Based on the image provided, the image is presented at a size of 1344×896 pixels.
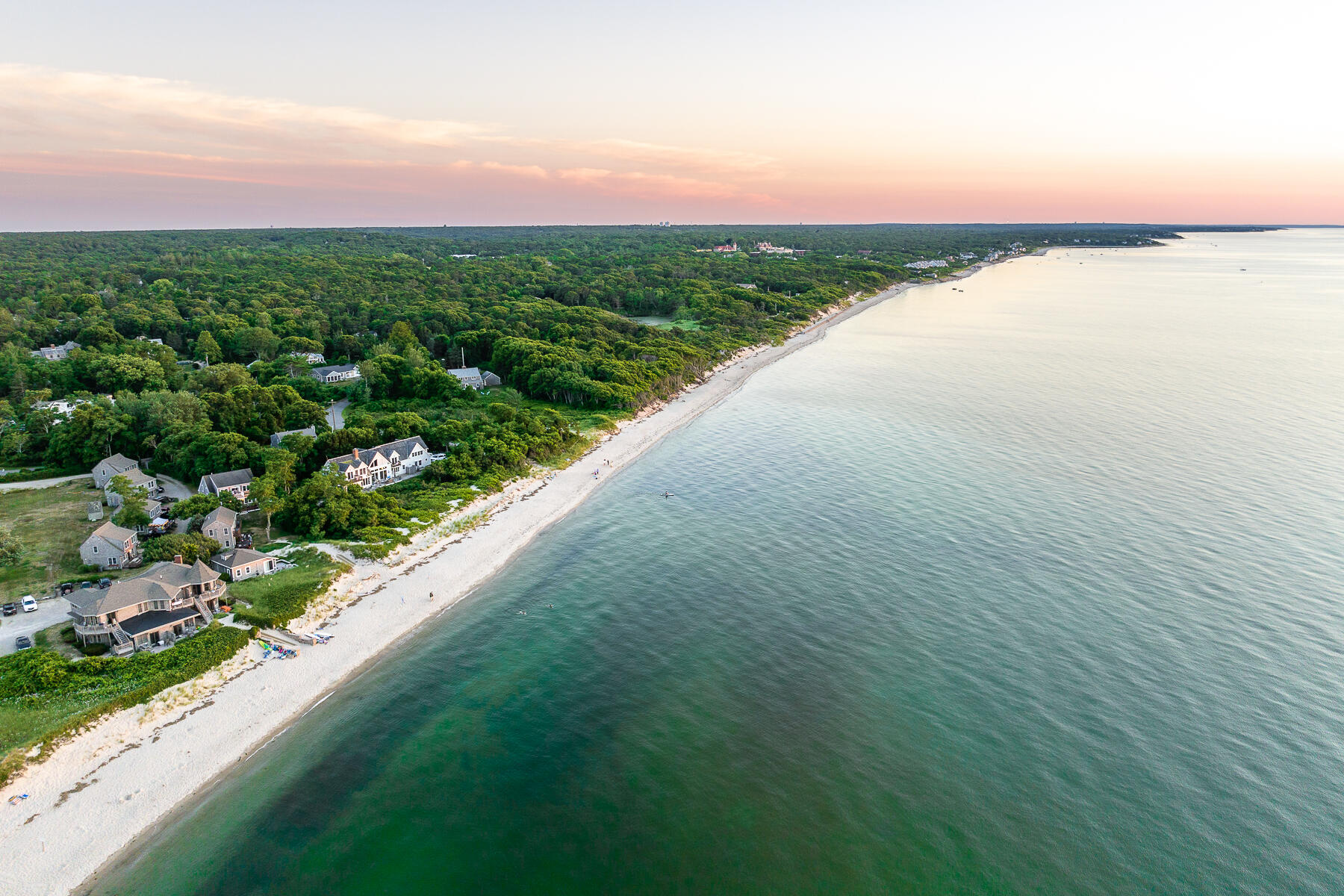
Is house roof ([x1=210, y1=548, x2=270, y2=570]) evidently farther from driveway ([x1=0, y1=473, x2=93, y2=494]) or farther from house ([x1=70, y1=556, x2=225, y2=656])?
driveway ([x1=0, y1=473, x2=93, y2=494])

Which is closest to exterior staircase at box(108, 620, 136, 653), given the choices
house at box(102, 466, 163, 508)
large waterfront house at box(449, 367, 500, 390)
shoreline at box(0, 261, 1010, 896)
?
shoreline at box(0, 261, 1010, 896)

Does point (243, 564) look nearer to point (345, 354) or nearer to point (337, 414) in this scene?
point (337, 414)

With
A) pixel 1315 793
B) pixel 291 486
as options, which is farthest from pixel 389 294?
pixel 1315 793

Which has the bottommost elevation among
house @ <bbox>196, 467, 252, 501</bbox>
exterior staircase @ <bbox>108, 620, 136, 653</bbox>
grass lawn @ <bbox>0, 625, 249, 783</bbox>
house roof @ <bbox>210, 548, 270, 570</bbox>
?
grass lawn @ <bbox>0, 625, 249, 783</bbox>

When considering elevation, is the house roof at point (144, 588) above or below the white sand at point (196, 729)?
above

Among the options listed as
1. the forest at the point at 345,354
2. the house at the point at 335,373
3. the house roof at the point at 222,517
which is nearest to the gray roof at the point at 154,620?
the house roof at the point at 222,517

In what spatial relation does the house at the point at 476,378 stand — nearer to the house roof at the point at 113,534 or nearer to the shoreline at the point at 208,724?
the shoreline at the point at 208,724
